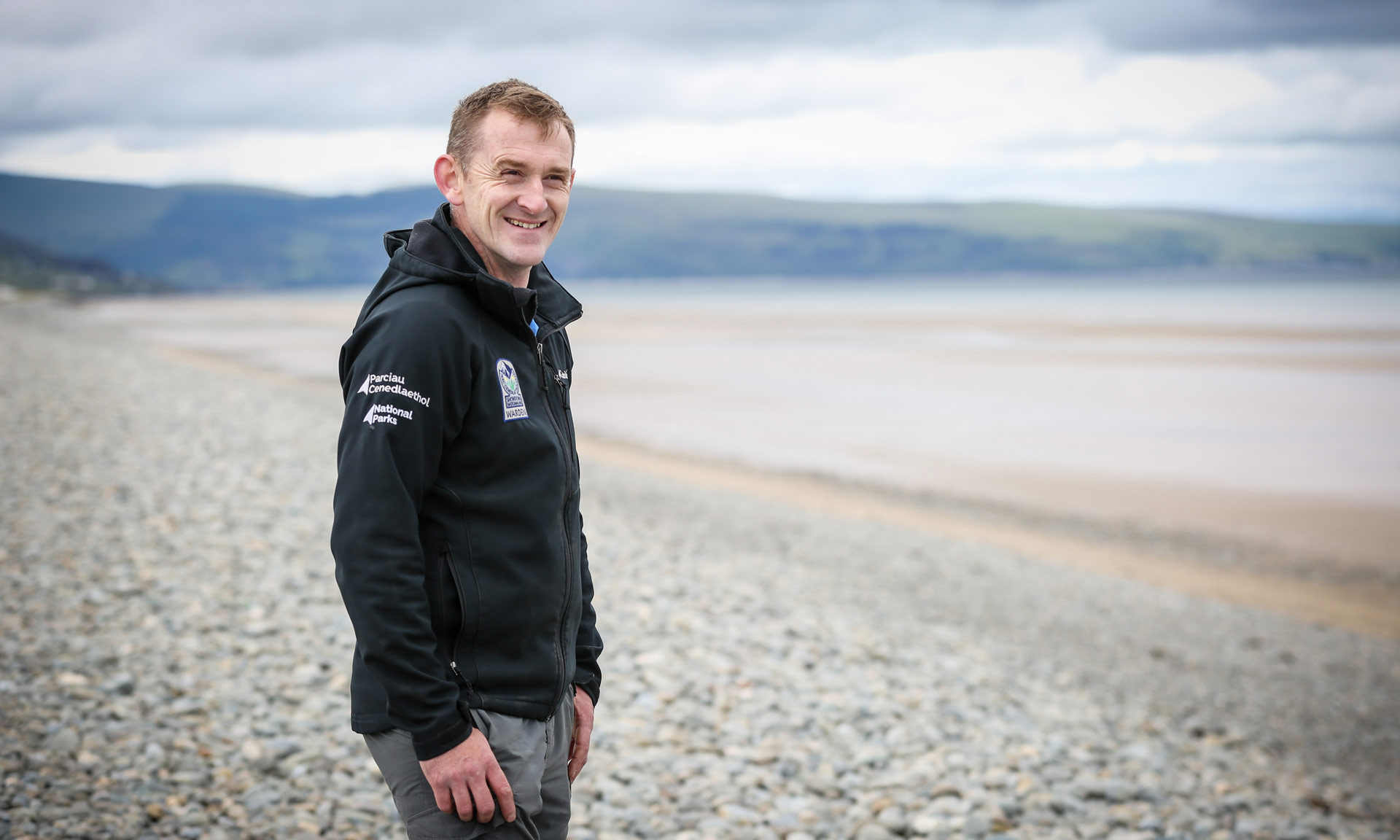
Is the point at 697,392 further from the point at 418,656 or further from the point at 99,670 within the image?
the point at 418,656

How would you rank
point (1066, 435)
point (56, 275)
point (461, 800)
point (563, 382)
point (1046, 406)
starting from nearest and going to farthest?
1. point (461, 800)
2. point (563, 382)
3. point (1066, 435)
4. point (1046, 406)
5. point (56, 275)

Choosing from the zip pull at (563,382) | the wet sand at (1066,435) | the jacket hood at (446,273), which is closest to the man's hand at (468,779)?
the zip pull at (563,382)

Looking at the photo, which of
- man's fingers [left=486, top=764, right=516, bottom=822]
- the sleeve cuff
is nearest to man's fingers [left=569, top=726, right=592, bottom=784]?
the sleeve cuff

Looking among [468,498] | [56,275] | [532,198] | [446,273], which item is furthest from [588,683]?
[56,275]

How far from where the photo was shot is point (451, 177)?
2.98 metres

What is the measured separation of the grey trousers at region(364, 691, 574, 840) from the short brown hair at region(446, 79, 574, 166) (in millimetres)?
1613

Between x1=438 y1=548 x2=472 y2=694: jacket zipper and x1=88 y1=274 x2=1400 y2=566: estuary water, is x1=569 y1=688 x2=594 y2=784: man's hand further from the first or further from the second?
x1=88 y1=274 x2=1400 y2=566: estuary water

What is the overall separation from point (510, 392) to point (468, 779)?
105cm

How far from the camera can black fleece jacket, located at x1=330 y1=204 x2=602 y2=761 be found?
254cm

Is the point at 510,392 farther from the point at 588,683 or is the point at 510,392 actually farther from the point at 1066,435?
the point at 1066,435

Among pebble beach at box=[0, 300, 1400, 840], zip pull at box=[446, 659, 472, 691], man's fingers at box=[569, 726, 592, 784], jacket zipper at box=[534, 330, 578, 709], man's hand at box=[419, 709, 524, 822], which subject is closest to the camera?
man's hand at box=[419, 709, 524, 822]

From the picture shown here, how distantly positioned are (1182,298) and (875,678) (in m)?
131

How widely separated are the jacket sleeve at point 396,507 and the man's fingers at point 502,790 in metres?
0.18

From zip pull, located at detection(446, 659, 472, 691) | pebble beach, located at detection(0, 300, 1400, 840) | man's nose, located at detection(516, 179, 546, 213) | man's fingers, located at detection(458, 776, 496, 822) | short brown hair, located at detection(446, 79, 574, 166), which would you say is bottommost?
pebble beach, located at detection(0, 300, 1400, 840)
